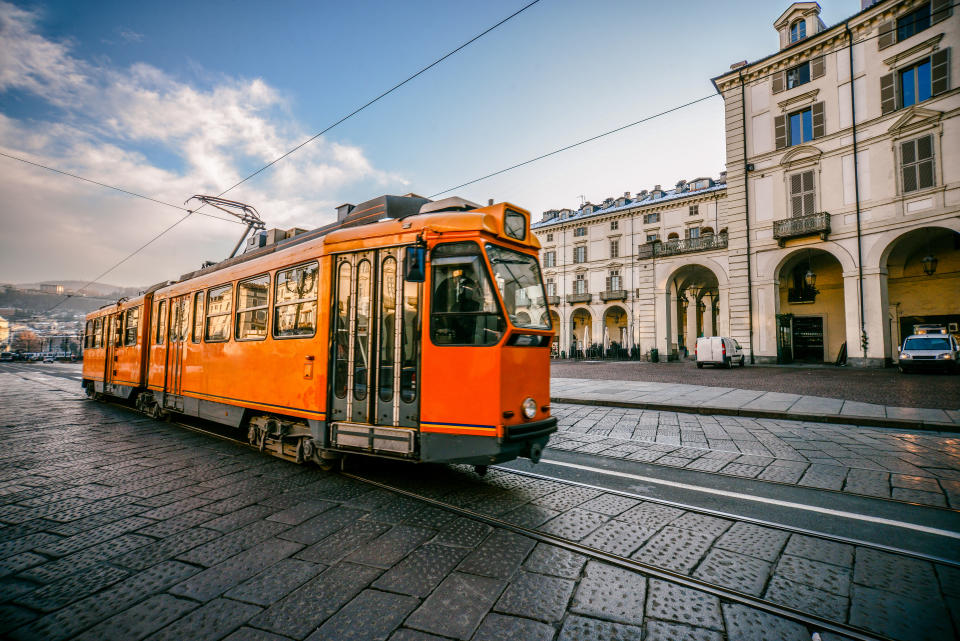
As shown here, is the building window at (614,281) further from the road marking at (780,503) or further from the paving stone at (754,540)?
the paving stone at (754,540)

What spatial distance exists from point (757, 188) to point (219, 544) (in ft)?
87.3

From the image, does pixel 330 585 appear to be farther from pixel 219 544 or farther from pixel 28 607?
pixel 28 607

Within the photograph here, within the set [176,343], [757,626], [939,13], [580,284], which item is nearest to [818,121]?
[939,13]

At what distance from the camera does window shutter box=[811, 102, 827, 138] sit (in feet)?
66.3

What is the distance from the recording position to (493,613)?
2.21 meters

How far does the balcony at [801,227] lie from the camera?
1959 cm

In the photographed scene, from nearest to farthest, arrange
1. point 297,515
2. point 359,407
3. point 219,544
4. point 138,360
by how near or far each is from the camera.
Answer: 1. point 219,544
2. point 297,515
3. point 359,407
4. point 138,360

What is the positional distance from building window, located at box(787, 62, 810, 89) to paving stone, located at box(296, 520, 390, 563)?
27.4 metres

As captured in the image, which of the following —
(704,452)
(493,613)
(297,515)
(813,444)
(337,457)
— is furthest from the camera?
(813,444)

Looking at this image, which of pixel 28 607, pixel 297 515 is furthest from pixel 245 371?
pixel 28 607

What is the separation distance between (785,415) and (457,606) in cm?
800

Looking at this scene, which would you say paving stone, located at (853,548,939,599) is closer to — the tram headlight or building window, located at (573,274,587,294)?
the tram headlight

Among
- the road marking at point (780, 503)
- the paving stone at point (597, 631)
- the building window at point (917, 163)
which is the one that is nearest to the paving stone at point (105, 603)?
the paving stone at point (597, 631)

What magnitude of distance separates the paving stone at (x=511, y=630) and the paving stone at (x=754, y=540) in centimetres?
159
